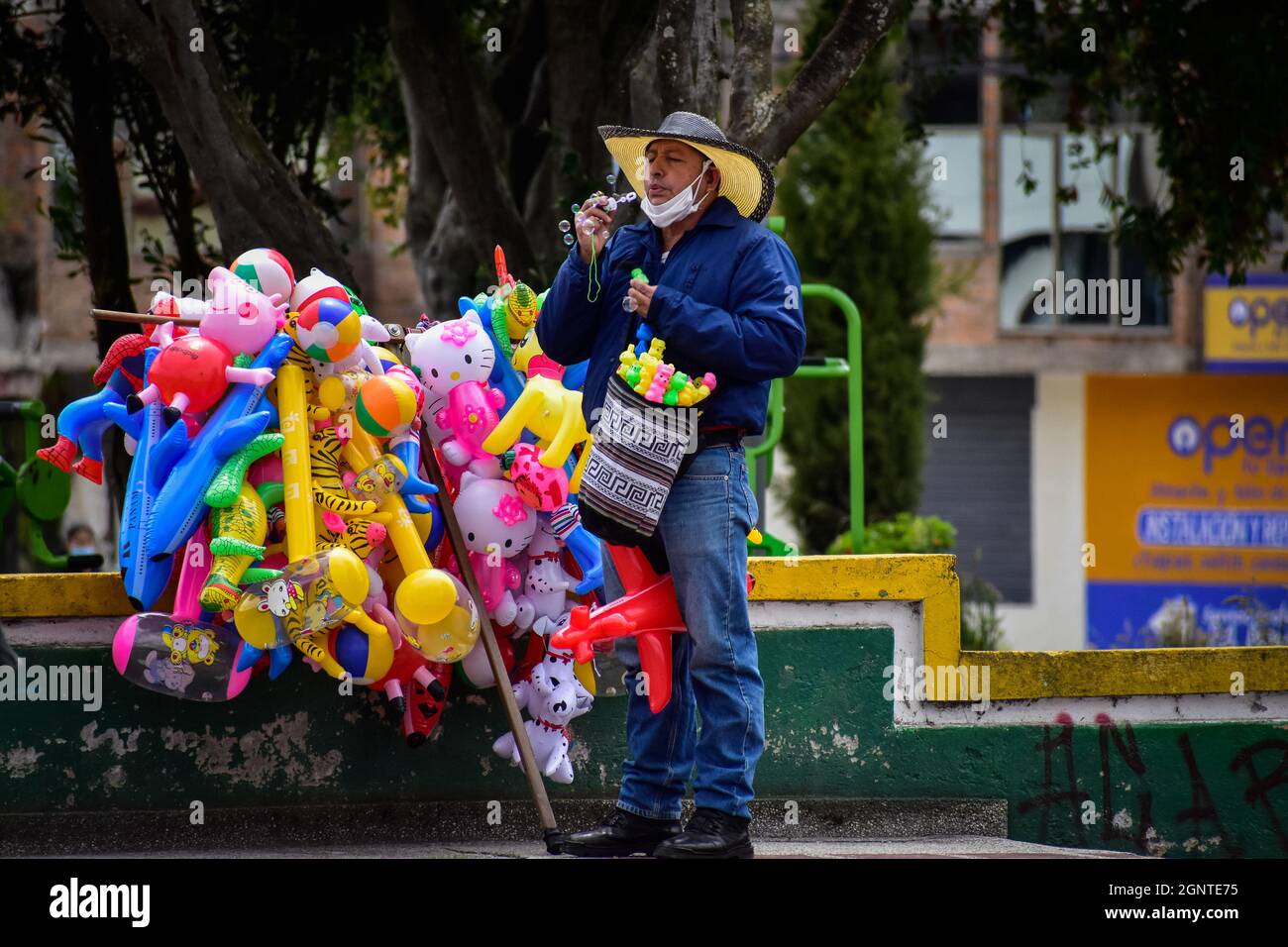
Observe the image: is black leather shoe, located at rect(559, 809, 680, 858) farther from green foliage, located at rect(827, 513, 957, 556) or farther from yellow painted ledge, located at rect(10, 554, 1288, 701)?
green foliage, located at rect(827, 513, 957, 556)

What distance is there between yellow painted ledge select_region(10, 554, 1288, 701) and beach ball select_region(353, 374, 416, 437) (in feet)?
5.03

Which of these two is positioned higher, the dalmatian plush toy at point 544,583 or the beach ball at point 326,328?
the beach ball at point 326,328

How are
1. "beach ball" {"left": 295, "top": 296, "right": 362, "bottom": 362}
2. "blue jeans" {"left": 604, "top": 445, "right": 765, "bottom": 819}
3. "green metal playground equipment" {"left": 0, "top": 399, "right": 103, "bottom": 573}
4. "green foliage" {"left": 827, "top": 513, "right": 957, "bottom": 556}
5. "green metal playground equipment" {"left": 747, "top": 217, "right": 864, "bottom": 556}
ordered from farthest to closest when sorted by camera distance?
1. "green foliage" {"left": 827, "top": 513, "right": 957, "bottom": 556}
2. "green metal playground equipment" {"left": 747, "top": 217, "right": 864, "bottom": 556}
3. "green metal playground equipment" {"left": 0, "top": 399, "right": 103, "bottom": 573}
4. "beach ball" {"left": 295, "top": 296, "right": 362, "bottom": 362}
5. "blue jeans" {"left": 604, "top": 445, "right": 765, "bottom": 819}

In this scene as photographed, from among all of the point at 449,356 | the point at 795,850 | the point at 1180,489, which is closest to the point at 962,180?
the point at 1180,489

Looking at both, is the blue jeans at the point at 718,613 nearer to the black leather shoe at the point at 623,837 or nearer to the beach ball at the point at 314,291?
the black leather shoe at the point at 623,837

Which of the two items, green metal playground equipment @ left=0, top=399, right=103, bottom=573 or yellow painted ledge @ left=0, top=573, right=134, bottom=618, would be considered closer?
yellow painted ledge @ left=0, top=573, right=134, bottom=618

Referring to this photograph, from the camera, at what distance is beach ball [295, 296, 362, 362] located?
16.3ft

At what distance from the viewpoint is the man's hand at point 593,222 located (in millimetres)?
4609

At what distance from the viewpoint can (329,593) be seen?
486 centimetres

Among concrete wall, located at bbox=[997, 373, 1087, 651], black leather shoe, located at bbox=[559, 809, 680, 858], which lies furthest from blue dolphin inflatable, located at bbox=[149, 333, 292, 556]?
concrete wall, located at bbox=[997, 373, 1087, 651]

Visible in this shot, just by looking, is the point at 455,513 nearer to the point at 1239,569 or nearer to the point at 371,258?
the point at 371,258

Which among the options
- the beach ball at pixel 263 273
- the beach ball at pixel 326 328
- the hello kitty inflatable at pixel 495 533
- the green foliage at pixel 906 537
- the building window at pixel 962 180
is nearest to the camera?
the beach ball at pixel 326 328

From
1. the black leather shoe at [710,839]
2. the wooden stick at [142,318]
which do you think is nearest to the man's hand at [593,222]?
the wooden stick at [142,318]
